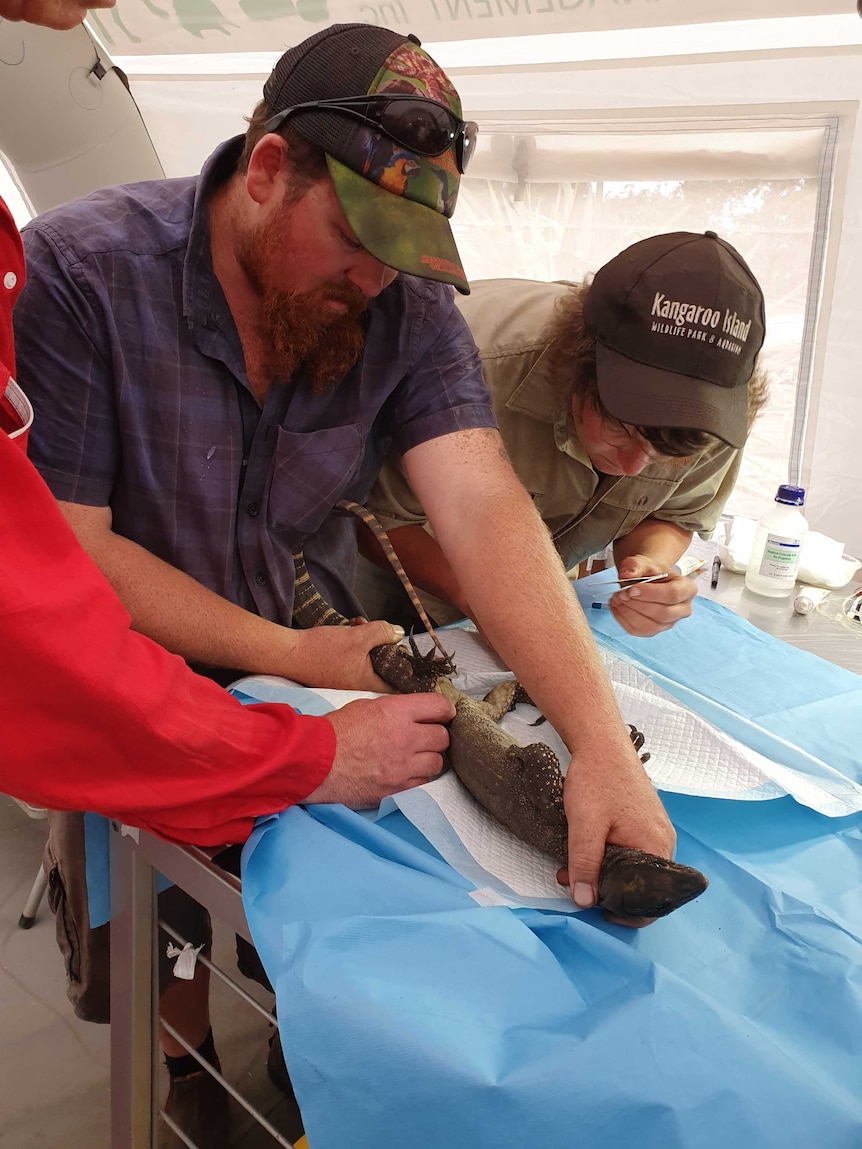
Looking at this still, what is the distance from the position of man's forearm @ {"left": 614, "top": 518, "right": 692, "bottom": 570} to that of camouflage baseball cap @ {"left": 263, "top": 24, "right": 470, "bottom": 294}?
1.19 metres

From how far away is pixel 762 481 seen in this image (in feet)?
10.2

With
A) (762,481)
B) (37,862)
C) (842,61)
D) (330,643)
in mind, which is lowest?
(37,862)

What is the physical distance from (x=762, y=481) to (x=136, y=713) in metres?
2.67

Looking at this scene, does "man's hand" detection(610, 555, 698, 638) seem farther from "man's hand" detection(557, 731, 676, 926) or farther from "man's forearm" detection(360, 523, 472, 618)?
"man's hand" detection(557, 731, 676, 926)

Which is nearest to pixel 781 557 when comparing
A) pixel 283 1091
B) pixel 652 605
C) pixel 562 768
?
pixel 652 605

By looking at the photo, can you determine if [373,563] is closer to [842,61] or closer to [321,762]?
[321,762]

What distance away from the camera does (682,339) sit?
1616 millimetres

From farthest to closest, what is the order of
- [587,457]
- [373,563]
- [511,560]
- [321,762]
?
[373,563], [587,457], [511,560], [321,762]

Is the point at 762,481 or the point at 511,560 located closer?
the point at 511,560

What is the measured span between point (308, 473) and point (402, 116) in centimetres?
58

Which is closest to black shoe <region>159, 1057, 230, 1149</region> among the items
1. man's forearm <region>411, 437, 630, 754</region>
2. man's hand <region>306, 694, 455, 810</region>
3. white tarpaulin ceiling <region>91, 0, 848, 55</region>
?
man's hand <region>306, 694, 455, 810</region>

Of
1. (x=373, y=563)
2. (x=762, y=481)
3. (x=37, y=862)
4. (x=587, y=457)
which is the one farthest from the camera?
(x=762, y=481)

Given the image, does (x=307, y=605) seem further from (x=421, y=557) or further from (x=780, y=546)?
(x=780, y=546)

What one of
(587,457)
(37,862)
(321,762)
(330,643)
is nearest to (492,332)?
(587,457)
